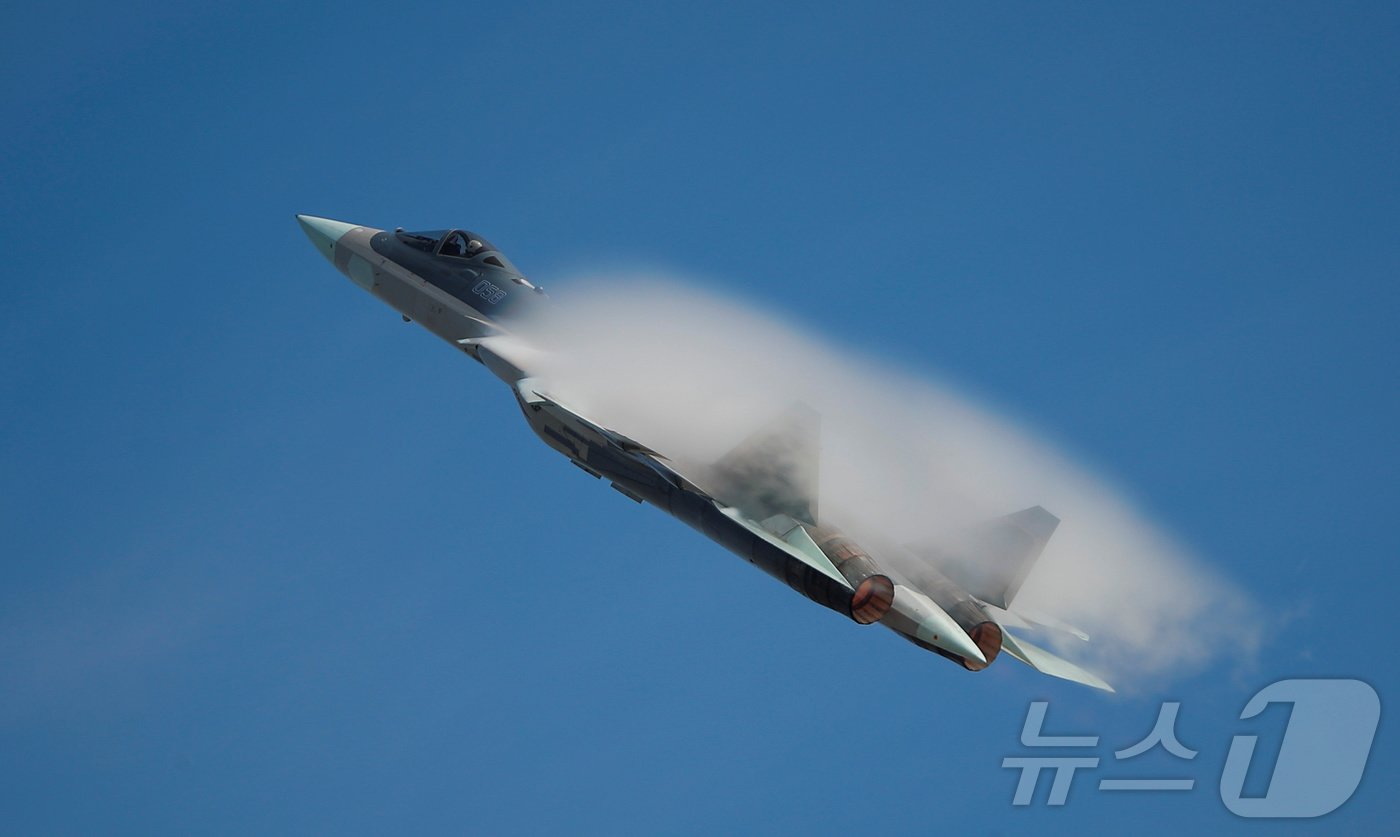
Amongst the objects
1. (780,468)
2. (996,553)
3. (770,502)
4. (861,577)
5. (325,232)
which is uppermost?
(325,232)

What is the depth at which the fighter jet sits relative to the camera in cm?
2230

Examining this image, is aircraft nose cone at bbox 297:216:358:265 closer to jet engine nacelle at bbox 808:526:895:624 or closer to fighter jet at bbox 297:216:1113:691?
fighter jet at bbox 297:216:1113:691

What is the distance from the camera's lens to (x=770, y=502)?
74.4ft

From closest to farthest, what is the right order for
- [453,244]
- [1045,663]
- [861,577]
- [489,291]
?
1. [861,577]
2. [1045,663]
3. [489,291]
4. [453,244]

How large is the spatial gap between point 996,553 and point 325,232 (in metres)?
15.7

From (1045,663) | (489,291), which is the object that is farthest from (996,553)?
(489,291)

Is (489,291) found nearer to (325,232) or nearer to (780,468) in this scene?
(325,232)

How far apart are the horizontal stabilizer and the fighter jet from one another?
0.03 m

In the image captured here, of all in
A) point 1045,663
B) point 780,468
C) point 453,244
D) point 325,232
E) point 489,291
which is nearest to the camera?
point 780,468

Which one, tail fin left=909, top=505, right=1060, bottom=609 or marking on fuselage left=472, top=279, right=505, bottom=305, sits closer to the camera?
tail fin left=909, top=505, right=1060, bottom=609

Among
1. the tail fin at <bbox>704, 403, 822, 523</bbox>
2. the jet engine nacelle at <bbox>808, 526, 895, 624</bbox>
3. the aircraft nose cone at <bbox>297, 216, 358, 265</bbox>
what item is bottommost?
the jet engine nacelle at <bbox>808, 526, 895, 624</bbox>

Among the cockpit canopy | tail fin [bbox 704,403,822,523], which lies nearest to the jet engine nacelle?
tail fin [bbox 704,403,822,523]

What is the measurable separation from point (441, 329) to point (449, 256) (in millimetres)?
1571

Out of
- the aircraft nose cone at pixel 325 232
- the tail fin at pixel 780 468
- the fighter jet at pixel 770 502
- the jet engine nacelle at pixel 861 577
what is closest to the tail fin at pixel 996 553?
the fighter jet at pixel 770 502
